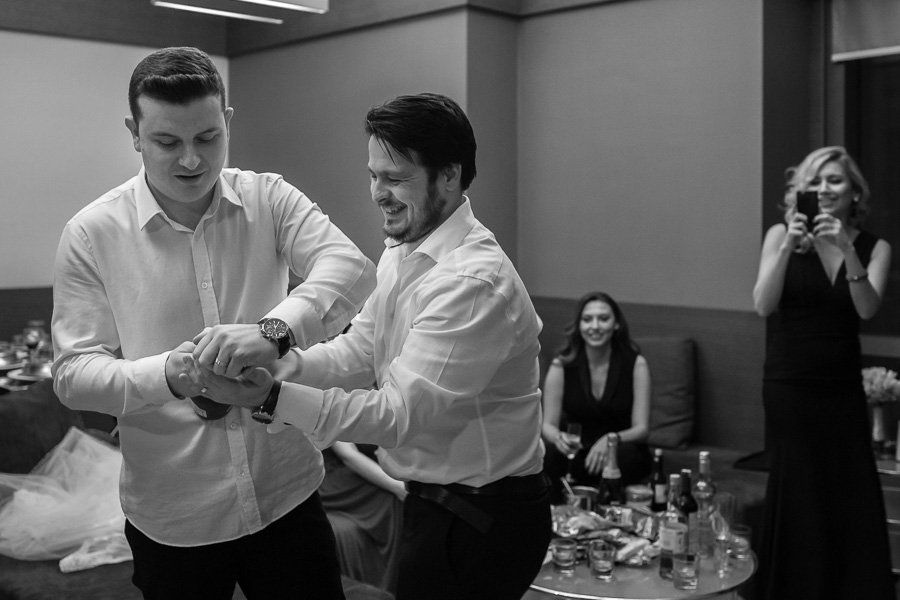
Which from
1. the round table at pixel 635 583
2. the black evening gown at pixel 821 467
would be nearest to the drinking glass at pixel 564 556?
the round table at pixel 635 583

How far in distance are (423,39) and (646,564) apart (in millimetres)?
3224

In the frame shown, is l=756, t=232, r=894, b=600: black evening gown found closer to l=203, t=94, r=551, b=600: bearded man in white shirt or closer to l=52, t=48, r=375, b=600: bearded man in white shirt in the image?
l=203, t=94, r=551, b=600: bearded man in white shirt

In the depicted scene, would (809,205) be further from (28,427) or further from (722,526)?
(28,427)

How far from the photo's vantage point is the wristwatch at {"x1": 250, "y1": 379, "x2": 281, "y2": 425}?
1.60m

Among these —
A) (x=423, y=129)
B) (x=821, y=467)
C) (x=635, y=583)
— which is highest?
(x=423, y=129)

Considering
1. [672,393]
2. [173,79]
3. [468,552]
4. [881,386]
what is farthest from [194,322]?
[672,393]

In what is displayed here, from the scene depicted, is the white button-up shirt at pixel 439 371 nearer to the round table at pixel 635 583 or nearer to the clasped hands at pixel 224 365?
the clasped hands at pixel 224 365

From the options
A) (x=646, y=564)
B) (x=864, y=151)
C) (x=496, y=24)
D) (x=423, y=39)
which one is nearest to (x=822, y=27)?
(x=864, y=151)

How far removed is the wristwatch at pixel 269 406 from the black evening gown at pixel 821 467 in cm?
239

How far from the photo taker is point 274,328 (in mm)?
1613

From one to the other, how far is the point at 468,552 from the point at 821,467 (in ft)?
6.87

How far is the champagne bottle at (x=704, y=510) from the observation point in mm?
3045

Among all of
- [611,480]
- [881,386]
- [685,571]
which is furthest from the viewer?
[881,386]

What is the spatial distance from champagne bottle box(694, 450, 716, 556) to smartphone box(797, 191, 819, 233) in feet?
3.01
